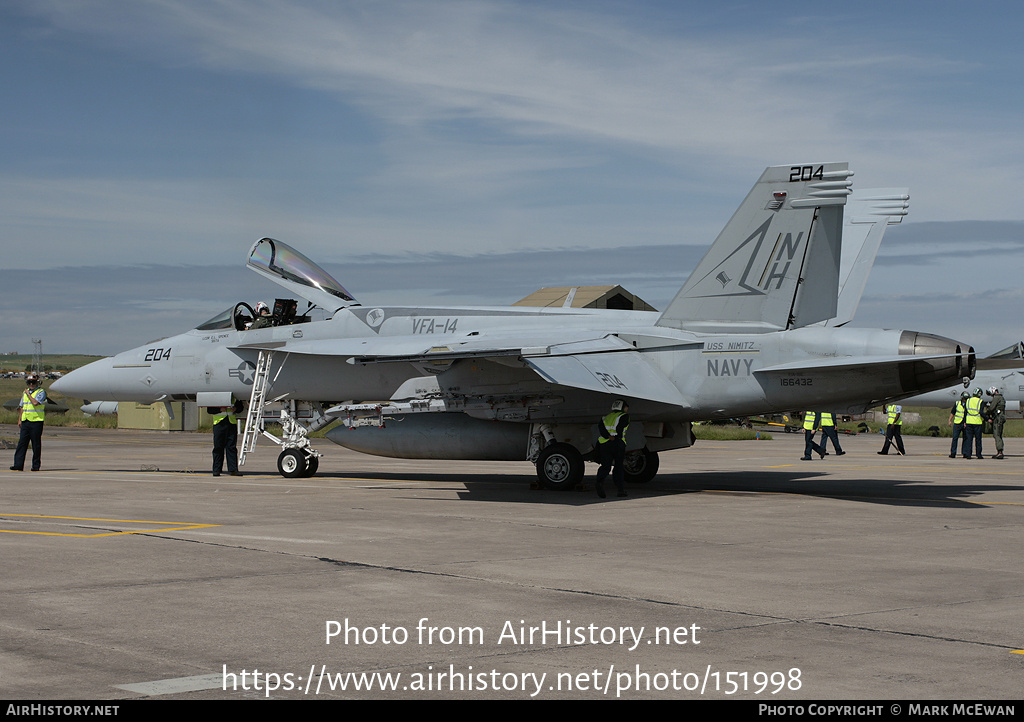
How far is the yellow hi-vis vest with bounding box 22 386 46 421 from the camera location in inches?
751

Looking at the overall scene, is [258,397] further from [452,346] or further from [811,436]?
[811,436]

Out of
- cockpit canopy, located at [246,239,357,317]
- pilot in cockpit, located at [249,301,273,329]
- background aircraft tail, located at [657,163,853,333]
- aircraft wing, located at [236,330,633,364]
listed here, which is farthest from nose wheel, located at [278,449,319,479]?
background aircraft tail, located at [657,163,853,333]

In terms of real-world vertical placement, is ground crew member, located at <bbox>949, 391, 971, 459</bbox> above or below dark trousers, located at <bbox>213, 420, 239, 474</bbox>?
above

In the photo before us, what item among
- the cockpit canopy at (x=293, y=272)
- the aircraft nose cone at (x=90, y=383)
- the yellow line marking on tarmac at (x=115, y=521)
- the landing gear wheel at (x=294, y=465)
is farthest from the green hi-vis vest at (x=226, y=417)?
the yellow line marking on tarmac at (x=115, y=521)

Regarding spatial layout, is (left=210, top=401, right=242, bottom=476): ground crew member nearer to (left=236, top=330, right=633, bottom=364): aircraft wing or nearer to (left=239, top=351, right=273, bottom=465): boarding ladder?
(left=239, top=351, right=273, bottom=465): boarding ladder

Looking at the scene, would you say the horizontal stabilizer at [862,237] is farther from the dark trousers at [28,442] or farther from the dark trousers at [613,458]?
the dark trousers at [28,442]

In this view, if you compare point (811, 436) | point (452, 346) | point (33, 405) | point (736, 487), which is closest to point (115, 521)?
point (452, 346)

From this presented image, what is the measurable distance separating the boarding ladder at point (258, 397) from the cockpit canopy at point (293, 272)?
50.0 inches

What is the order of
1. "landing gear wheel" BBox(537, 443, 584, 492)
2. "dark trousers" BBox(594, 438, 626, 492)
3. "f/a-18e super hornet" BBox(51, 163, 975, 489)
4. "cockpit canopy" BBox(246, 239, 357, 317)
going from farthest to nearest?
"cockpit canopy" BBox(246, 239, 357, 317) < "landing gear wheel" BBox(537, 443, 584, 492) < "dark trousers" BBox(594, 438, 626, 492) < "f/a-18e super hornet" BBox(51, 163, 975, 489)

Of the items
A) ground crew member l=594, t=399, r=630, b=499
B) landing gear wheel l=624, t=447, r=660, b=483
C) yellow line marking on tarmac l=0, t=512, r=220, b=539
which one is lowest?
yellow line marking on tarmac l=0, t=512, r=220, b=539

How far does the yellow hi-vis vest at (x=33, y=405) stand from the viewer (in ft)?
62.6

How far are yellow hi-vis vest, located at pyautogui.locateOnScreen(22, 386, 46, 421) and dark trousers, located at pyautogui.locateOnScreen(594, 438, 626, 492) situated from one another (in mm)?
10827

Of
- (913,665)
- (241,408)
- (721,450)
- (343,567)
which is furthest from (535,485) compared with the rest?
(721,450)

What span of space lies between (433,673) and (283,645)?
3.45 feet
